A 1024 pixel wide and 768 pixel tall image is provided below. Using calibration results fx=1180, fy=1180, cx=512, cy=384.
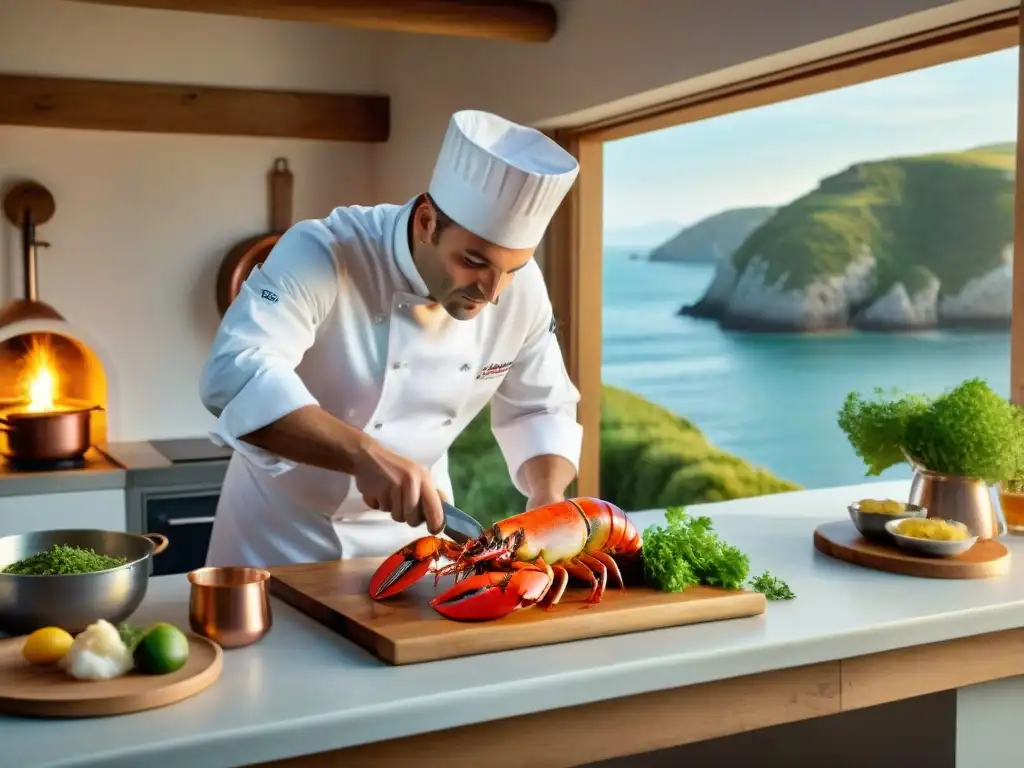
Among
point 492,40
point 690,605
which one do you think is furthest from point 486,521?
point 690,605

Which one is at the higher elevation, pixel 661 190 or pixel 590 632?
pixel 661 190

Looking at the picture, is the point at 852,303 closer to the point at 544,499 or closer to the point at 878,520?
the point at 878,520

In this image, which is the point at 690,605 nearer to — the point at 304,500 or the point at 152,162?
the point at 304,500

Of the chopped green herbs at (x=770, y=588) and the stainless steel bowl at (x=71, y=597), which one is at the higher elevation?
the stainless steel bowl at (x=71, y=597)

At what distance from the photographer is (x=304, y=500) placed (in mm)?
2227

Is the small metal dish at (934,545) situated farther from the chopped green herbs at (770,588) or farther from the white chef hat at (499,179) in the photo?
the white chef hat at (499,179)

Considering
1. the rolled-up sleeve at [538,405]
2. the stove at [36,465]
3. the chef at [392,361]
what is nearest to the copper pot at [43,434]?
the stove at [36,465]

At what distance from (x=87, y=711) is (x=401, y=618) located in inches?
16.6

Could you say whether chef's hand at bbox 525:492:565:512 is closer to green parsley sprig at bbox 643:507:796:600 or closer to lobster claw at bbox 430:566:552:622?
green parsley sprig at bbox 643:507:796:600

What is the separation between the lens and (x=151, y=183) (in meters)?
4.41

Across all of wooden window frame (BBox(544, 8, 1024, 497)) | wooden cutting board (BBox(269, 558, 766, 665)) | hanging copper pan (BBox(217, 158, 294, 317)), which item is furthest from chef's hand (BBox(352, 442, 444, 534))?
hanging copper pan (BBox(217, 158, 294, 317))

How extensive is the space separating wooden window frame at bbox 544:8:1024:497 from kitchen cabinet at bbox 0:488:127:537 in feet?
4.99

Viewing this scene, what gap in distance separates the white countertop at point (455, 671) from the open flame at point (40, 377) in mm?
2584

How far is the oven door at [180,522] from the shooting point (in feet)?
12.7
